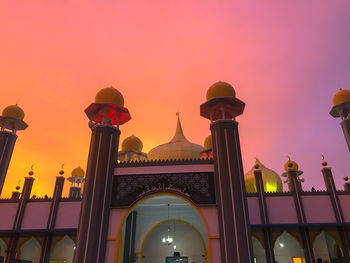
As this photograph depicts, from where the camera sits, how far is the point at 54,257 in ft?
64.7

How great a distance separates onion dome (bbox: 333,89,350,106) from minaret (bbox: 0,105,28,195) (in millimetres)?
22758

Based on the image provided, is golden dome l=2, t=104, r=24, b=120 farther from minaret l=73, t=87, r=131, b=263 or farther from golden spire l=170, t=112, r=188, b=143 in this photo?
golden spire l=170, t=112, r=188, b=143

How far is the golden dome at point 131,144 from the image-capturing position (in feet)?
75.8

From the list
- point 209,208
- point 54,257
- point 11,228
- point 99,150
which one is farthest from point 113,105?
point 54,257

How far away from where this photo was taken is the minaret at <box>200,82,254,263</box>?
11453 millimetres

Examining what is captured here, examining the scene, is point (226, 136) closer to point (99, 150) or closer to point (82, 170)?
point (99, 150)

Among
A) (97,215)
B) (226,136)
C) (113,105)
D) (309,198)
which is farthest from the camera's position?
(309,198)

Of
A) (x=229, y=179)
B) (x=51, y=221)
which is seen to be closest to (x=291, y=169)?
(x=229, y=179)

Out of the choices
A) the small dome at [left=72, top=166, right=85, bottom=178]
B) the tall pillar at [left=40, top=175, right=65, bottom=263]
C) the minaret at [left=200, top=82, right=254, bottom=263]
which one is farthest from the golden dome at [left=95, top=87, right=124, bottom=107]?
the small dome at [left=72, top=166, right=85, bottom=178]

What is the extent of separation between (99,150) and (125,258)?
6.88m

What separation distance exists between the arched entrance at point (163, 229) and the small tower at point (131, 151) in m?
5.80

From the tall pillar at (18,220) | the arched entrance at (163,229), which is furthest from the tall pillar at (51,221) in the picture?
the arched entrance at (163,229)

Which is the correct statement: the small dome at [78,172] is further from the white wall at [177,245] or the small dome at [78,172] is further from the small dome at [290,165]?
the small dome at [290,165]

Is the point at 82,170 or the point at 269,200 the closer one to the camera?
the point at 269,200
